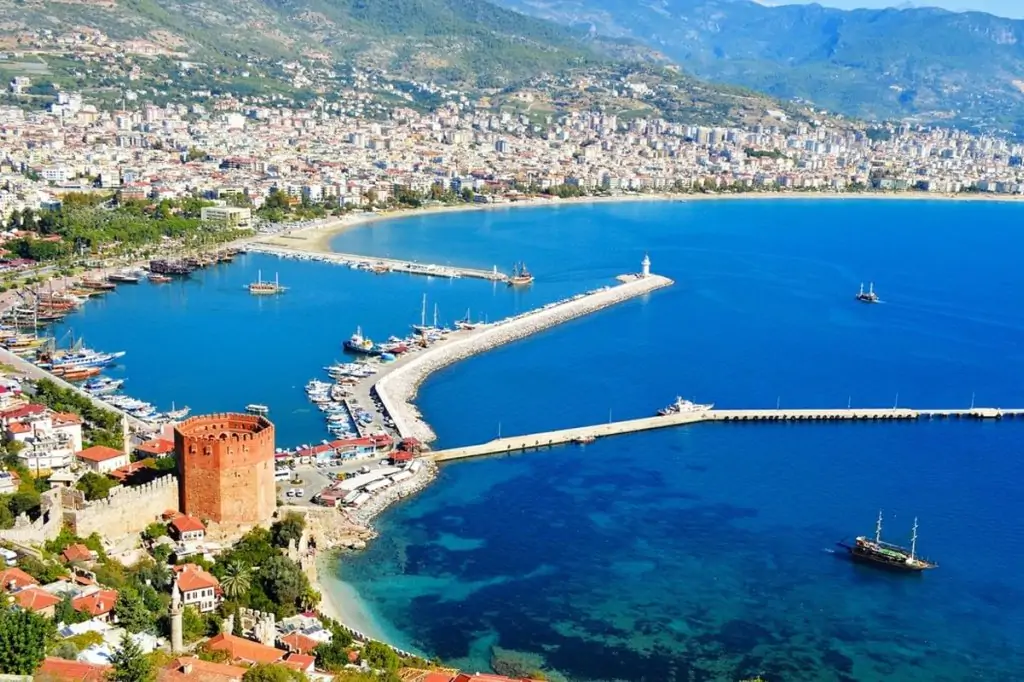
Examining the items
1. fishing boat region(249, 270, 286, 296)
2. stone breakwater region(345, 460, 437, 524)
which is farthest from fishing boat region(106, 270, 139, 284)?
stone breakwater region(345, 460, 437, 524)

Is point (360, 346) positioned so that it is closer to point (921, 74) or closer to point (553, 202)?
point (553, 202)

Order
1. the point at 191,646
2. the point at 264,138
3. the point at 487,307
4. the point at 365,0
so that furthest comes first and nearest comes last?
the point at 365,0
the point at 264,138
the point at 487,307
the point at 191,646

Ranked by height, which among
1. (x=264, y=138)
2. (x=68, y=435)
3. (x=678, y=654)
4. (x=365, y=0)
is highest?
(x=365, y=0)

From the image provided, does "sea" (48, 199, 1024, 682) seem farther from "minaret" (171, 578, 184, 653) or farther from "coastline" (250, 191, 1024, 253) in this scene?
"coastline" (250, 191, 1024, 253)

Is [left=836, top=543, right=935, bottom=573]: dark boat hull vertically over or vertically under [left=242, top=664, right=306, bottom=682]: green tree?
under

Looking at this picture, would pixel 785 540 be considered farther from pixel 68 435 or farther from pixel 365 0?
pixel 365 0

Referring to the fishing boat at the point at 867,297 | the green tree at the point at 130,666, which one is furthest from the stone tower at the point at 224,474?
the fishing boat at the point at 867,297

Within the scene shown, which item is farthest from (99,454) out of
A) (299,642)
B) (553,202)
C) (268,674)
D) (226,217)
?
(553,202)

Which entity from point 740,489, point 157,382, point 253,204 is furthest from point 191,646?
point 253,204
